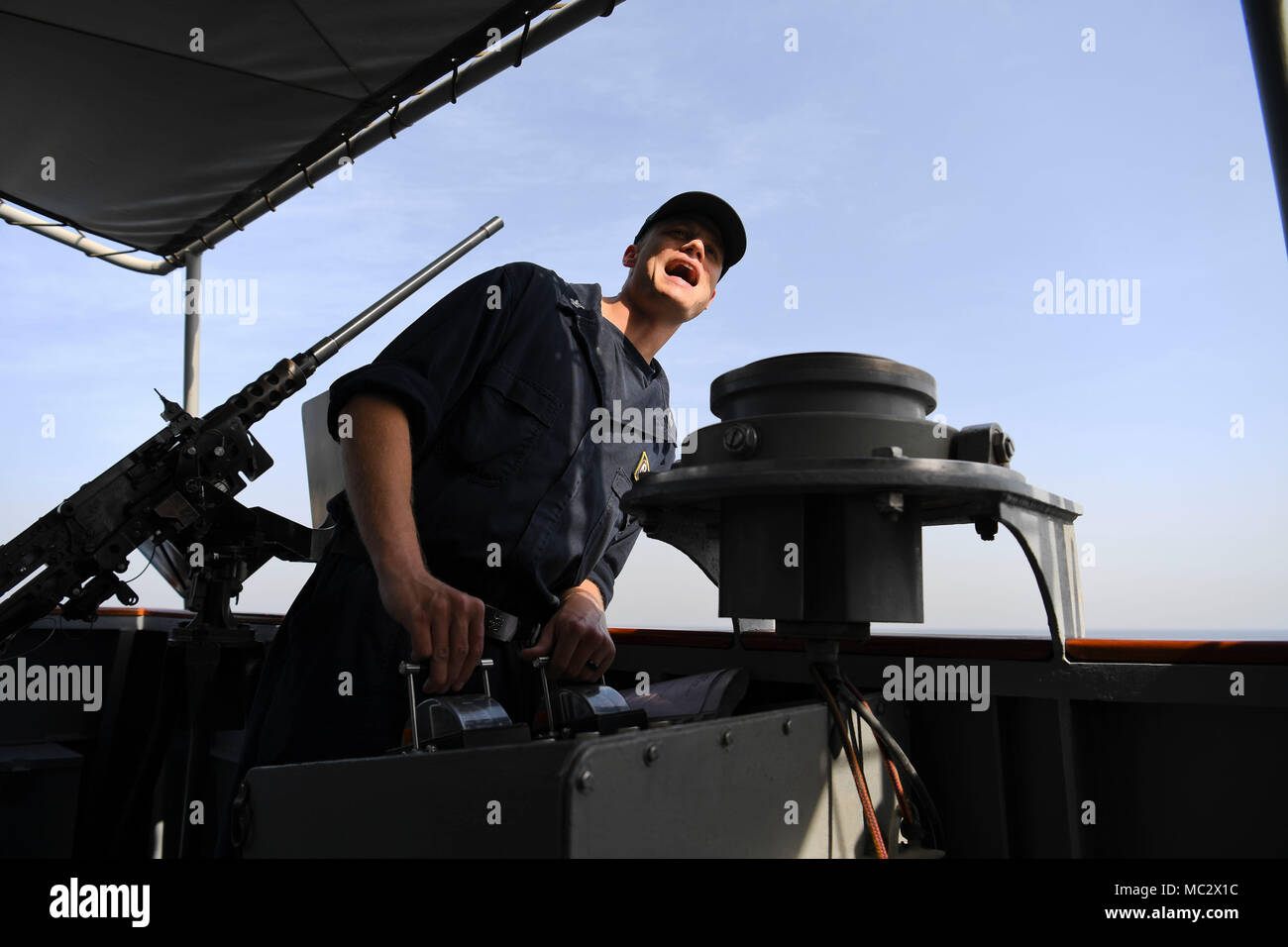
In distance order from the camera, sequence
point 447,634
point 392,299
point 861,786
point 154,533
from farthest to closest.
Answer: point 392,299, point 154,533, point 447,634, point 861,786

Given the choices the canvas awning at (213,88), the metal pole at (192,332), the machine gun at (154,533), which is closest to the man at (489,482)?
the machine gun at (154,533)

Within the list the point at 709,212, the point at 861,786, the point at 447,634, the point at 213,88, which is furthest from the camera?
the point at 213,88

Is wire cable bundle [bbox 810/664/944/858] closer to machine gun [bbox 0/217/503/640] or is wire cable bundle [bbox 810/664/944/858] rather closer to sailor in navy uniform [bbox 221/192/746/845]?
sailor in navy uniform [bbox 221/192/746/845]

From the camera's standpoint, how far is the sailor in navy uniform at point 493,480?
4.49 feet

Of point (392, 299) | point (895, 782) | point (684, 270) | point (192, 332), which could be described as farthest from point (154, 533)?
point (895, 782)

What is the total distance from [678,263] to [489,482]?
59 centimetres

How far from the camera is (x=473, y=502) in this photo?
1498 millimetres

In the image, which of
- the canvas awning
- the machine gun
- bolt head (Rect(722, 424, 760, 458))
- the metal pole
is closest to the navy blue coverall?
bolt head (Rect(722, 424, 760, 458))

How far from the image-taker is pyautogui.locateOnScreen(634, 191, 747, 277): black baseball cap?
1713mm

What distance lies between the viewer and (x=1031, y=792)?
129 cm

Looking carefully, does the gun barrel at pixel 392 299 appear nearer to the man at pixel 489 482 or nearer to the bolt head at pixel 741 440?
the man at pixel 489 482

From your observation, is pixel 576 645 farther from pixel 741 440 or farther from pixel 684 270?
pixel 684 270
